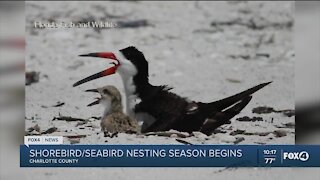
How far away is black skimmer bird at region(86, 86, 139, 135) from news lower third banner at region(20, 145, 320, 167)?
3.5 inches

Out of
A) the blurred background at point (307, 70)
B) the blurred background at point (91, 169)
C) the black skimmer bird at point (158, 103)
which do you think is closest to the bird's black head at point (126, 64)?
the black skimmer bird at point (158, 103)

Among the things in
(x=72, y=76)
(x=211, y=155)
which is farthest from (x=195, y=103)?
(x=72, y=76)

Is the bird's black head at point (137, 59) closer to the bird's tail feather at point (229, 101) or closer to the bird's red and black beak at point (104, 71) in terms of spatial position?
the bird's red and black beak at point (104, 71)

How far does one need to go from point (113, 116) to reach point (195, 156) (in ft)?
1.50

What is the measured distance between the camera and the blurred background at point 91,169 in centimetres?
239

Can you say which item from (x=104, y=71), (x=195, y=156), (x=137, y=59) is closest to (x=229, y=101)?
(x=195, y=156)

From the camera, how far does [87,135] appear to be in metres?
2.44

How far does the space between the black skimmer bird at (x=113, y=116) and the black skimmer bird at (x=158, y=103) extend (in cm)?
4

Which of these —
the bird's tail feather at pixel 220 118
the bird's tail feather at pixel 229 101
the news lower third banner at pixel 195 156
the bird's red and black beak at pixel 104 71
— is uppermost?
the bird's red and black beak at pixel 104 71

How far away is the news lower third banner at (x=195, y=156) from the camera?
2.40 metres

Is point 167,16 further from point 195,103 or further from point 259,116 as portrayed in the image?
point 259,116

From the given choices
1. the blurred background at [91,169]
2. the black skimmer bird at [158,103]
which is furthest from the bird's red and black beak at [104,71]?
the blurred background at [91,169]

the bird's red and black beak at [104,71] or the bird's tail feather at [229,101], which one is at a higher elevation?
the bird's red and black beak at [104,71]

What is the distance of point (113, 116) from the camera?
245cm
